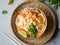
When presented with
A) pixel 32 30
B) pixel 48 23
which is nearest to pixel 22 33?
pixel 32 30

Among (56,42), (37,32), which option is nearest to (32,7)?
(37,32)

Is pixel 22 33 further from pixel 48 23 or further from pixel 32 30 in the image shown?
pixel 48 23

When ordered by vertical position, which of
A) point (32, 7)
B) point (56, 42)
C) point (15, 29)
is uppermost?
point (32, 7)

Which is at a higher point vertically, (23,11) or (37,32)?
(23,11)

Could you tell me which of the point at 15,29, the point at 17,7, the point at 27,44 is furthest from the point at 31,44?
the point at 17,7

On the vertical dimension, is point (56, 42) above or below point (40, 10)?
below

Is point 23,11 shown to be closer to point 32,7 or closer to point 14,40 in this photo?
point 32,7

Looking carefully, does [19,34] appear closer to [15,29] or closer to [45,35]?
[15,29]

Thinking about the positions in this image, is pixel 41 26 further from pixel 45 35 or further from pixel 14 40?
pixel 14 40
